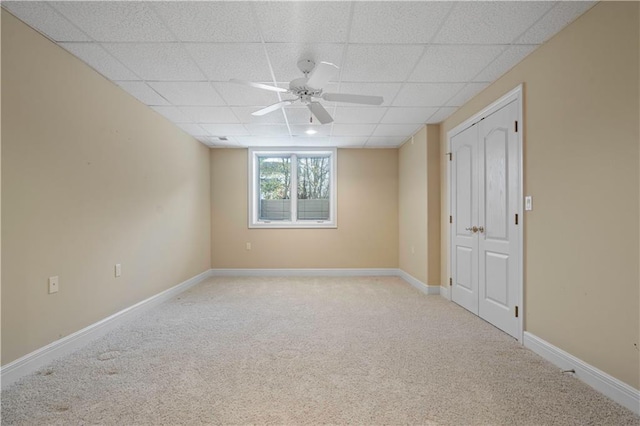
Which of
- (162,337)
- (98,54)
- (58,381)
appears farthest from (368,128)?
(58,381)

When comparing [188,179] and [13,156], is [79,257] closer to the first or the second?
[13,156]

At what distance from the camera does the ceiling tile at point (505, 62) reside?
2.34 metres

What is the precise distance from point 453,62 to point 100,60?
293 cm

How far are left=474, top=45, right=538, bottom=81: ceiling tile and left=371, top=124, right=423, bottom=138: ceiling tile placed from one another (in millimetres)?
1462

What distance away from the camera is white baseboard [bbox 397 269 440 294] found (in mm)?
4250

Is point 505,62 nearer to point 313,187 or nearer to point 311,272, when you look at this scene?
point 313,187

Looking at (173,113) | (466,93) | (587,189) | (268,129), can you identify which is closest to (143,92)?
(173,113)

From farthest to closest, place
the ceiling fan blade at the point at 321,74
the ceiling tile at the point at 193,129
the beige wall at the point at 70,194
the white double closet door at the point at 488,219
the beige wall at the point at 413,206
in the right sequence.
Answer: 1. the beige wall at the point at 413,206
2. the ceiling tile at the point at 193,129
3. the white double closet door at the point at 488,219
4. the ceiling fan blade at the point at 321,74
5. the beige wall at the point at 70,194

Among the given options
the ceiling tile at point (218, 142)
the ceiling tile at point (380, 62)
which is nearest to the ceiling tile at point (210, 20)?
the ceiling tile at point (380, 62)

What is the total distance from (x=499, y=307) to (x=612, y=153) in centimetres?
166

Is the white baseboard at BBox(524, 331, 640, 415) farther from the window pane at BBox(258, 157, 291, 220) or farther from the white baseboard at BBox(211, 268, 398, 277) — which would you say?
the window pane at BBox(258, 157, 291, 220)

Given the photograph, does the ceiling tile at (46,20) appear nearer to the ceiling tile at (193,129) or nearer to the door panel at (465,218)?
the ceiling tile at (193,129)

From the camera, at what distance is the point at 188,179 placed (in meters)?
4.66

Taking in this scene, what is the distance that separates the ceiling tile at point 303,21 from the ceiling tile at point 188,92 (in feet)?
3.66
